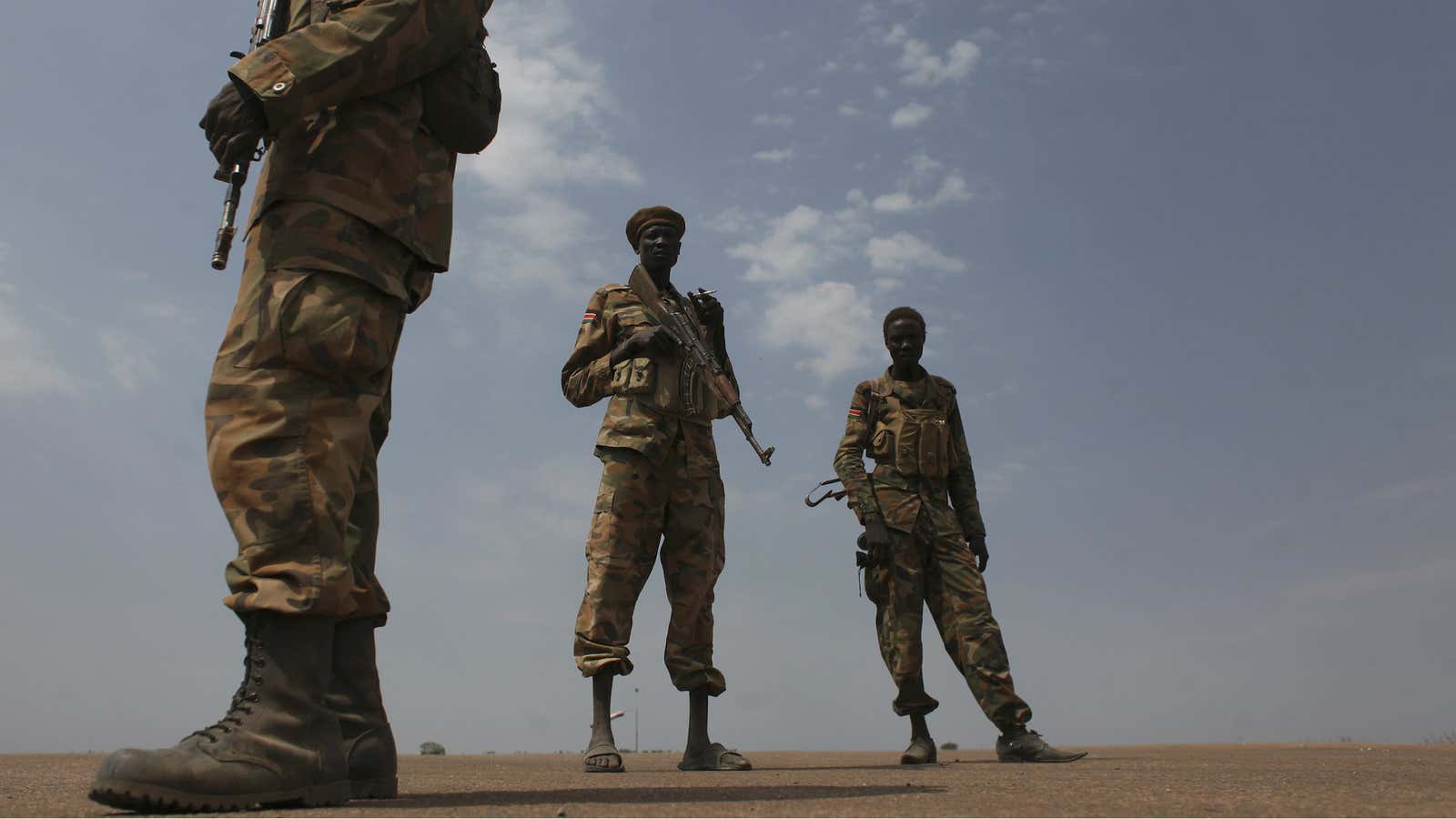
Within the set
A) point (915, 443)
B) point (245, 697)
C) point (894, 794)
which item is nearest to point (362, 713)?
point (245, 697)

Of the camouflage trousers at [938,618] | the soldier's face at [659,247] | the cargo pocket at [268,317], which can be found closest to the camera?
the cargo pocket at [268,317]

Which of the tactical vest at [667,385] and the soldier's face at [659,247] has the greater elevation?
the soldier's face at [659,247]

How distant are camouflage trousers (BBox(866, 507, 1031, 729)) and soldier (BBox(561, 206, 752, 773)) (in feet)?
5.35

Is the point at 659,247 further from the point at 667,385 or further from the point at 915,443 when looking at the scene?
the point at 915,443

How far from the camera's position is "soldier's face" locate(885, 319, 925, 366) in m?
7.00

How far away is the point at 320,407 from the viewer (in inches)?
99.0

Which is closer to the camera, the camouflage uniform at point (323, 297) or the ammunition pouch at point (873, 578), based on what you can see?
the camouflage uniform at point (323, 297)

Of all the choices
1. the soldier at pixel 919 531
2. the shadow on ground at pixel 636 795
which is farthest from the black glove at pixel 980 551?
the shadow on ground at pixel 636 795

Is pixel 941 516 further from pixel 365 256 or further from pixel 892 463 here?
pixel 365 256

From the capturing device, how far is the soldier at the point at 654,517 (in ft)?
16.6

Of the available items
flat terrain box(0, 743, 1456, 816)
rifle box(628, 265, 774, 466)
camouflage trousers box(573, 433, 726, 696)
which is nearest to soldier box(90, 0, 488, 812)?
flat terrain box(0, 743, 1456, 816)

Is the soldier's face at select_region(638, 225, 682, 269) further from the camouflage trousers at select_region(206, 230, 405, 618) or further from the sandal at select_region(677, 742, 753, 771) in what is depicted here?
the camouflage trousers at select_region(206, 230, 405, 618)

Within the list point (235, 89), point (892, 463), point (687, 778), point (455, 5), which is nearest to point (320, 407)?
point (235, 89)

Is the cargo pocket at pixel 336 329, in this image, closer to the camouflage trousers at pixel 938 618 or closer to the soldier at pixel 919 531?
the soldier at pixel 919 531
